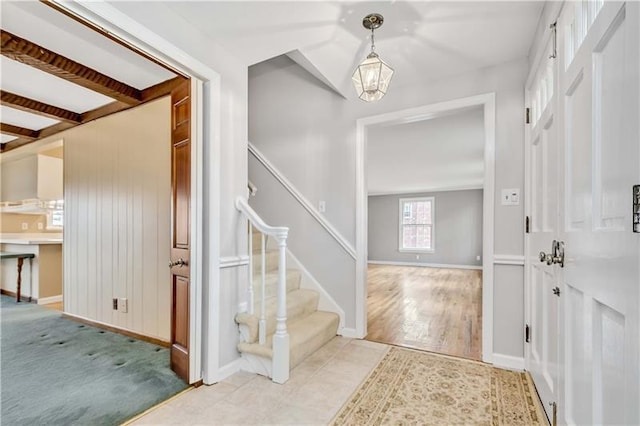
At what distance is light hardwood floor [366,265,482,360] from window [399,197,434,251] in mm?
2936

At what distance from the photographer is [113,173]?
299cm

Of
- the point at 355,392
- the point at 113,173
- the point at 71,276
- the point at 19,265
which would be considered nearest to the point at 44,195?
the point at 19,265

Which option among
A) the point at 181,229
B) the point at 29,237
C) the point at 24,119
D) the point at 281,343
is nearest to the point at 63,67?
the point at 181,229

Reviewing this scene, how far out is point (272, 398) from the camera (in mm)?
1774

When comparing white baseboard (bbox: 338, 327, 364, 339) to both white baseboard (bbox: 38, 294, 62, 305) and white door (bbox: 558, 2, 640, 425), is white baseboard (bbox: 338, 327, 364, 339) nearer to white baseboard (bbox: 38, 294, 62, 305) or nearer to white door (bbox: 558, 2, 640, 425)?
white door (bbox: 558, 2, 640, 425)

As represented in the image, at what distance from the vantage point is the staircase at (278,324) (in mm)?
1983

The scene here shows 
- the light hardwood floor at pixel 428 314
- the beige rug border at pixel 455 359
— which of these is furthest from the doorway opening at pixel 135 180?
the light hardwood floor at pixel 428 314

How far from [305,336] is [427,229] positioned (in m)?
7.66

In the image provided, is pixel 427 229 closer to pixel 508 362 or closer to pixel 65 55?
pixel 508 362

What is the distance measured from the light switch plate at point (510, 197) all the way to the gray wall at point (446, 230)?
6.89 m

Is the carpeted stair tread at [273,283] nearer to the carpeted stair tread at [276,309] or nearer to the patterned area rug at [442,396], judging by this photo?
the carpeted stair tread at [276,309]

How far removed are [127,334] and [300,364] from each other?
1742 millimetres

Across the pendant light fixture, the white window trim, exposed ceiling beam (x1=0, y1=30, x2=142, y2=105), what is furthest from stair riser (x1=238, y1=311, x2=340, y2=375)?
the white window trim

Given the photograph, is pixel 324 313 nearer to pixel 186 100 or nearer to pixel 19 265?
pixel 186 100
